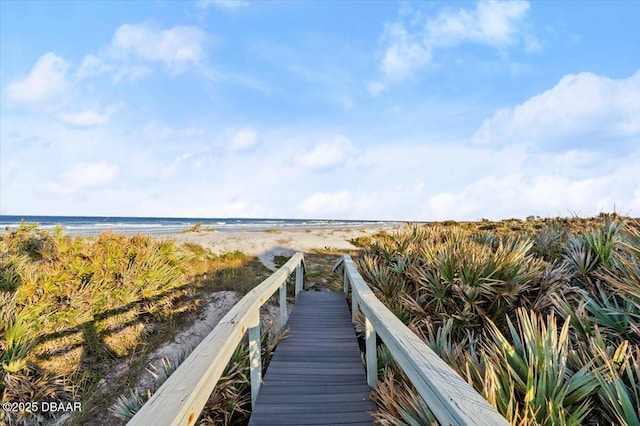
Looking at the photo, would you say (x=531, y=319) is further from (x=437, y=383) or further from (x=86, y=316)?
(x=86, y=316)

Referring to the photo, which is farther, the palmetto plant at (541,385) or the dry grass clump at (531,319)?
the dry grass clump at (531,319)

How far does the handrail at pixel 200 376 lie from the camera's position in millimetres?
1508

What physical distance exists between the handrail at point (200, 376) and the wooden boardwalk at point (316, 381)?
345 mm

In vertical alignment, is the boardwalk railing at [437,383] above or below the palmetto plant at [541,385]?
above

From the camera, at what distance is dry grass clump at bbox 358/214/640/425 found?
1925mm

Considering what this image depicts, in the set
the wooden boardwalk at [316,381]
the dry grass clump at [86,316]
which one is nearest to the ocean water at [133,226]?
the dry grass clump at [86,316]

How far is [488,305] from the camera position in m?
4.49

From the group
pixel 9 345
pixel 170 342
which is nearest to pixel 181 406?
pixel 9 345

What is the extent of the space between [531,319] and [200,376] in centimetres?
245

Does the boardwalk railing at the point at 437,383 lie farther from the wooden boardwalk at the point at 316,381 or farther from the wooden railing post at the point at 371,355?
the wooden boardwalk at the point at 316,381

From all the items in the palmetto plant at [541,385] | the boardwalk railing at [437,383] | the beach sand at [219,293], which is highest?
the boardwalk railing at [437,383]

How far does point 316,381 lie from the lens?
3.83 m

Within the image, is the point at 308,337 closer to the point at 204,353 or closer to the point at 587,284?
the point at 204,353

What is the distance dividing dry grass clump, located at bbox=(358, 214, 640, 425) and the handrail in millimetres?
1263
